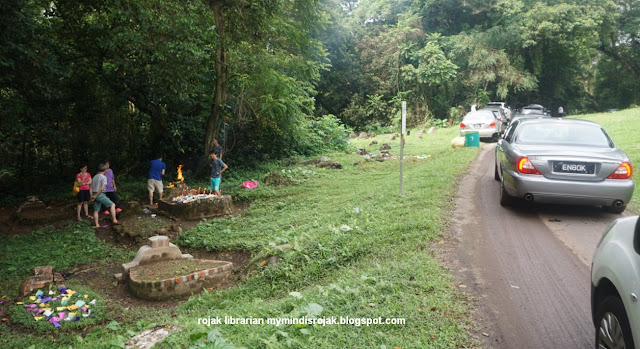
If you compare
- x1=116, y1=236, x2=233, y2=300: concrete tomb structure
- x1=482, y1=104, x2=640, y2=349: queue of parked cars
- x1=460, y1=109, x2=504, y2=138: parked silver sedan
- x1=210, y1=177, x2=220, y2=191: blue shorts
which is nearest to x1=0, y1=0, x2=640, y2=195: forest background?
x1=210, y1=177, x2=220, y2=191: blue shorts

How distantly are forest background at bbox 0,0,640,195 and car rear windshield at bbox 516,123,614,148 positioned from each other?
7.93 metres

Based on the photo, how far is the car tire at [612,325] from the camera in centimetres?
253

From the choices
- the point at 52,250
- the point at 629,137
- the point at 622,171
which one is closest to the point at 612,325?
the point at 622,171

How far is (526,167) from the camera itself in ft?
21.9

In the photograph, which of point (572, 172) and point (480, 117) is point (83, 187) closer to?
point (572, 172)

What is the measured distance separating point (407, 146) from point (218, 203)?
11.6 m

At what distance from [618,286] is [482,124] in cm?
1722

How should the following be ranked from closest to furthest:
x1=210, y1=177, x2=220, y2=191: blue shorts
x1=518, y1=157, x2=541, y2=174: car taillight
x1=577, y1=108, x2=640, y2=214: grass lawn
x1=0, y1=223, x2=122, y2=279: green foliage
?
x1=518, y1=157, x2=541, y2=174: car taillight < x1=0, y1=223, x2=122, y2=279: green foliage < x1=577, y1=108, x2=640, y2=214: grass lawn < x1=210, y1=177, x2=220, y2=191: blue shorts

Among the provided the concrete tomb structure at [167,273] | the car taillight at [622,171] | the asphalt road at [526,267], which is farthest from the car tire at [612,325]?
the concrete tomb structure at [167,273]

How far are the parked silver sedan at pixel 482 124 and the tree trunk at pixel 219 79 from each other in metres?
10.6

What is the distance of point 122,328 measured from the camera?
5141 mm

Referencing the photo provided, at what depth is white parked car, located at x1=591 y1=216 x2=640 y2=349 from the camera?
2.44m

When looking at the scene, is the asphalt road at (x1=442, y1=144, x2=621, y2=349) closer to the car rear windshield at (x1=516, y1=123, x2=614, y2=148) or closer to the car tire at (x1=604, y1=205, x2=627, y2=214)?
the car tire at (x1=604, y1=205, x2=627, y2=214)

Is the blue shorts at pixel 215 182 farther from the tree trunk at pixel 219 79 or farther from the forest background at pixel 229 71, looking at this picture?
the tree trunk at pixel 219 79
